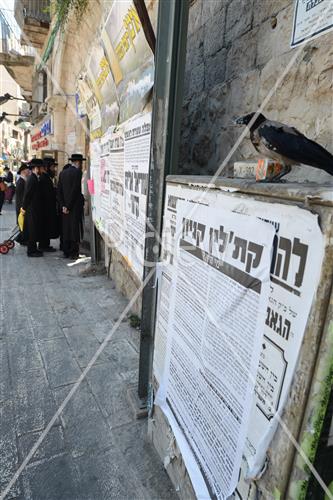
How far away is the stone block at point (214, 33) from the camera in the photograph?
7.80 ft

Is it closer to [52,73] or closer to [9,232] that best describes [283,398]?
[9,232]

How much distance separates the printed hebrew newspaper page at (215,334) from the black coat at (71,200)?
16.5 feet

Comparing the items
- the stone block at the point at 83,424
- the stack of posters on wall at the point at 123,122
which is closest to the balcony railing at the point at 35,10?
the stack of posters on wall at the point at 123,122

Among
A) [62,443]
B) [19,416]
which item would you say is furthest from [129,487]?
[19,416]

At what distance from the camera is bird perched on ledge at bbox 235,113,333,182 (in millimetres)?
1055

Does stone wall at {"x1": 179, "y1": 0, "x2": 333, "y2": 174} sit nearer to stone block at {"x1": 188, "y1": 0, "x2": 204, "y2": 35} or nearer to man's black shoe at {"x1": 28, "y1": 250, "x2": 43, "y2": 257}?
stone block at {"x1": 188, "y1": 0, "x2": 204, "y2": 35}

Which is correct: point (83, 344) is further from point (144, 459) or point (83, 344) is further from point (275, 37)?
point (275, 37)

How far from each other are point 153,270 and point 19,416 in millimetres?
1397

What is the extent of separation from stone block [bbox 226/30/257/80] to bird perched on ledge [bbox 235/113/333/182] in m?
1.12

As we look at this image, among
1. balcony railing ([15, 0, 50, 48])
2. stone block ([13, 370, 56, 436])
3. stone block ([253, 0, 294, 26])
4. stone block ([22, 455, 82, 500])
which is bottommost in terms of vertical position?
stone block ([13, 370, 56, 436])

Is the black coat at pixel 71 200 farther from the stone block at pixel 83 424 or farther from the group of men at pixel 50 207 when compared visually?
the stone block at pixel 83 424

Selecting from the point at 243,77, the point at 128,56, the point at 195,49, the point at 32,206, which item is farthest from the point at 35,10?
the point at 243,77

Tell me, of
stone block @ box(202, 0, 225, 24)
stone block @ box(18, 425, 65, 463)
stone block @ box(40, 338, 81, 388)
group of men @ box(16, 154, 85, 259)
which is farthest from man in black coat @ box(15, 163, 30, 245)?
stone block @ box(18, 425, 65, 463)

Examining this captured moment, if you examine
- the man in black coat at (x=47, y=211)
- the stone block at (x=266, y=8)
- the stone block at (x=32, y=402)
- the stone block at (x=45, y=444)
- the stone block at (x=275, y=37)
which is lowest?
the stone block at (x=32, y=402)
